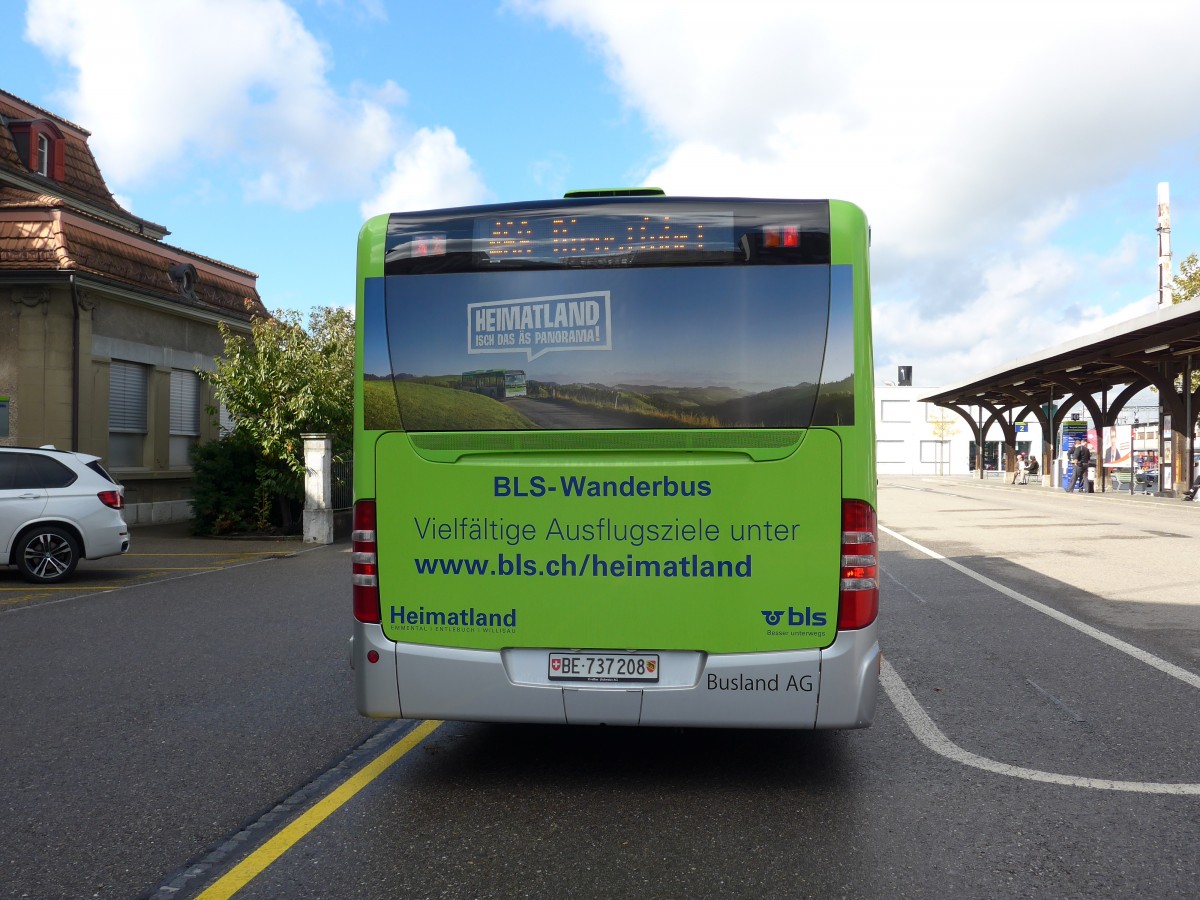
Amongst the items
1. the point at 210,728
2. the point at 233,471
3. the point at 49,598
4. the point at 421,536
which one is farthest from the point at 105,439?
the point at 421,536

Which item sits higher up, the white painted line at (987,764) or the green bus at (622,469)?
the green bus at (622,469)

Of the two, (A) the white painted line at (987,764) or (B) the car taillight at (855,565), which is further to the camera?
(A) the white painted line at (987,764)

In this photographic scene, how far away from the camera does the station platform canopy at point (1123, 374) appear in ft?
98.5

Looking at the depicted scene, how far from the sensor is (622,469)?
4.73m

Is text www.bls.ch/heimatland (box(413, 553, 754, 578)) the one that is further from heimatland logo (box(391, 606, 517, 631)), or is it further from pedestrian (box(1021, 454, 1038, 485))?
pedestrian (box(1021, 454, 1038, 485))

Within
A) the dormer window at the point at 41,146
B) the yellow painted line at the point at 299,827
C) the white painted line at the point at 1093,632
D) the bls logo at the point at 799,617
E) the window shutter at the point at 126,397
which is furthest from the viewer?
the dormer window at the point at 41,146

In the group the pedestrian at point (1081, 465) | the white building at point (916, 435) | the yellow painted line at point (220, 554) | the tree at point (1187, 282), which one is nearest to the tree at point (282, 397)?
the yellow painted line at point (220, 554)

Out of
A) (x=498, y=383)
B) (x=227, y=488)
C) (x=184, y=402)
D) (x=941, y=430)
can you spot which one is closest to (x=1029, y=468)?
(x=941, y=430)

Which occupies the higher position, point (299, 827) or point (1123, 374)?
point (1123, 374)

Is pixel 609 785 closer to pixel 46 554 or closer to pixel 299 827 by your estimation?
pixel 299 827

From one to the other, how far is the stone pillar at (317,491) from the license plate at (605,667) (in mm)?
15058

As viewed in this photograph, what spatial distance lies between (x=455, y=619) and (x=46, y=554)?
1040cm

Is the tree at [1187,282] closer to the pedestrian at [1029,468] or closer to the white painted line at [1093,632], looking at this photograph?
the pedestrian at [1029,468]

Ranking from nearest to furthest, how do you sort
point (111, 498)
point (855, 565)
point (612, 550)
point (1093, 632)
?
point (855, 565) → point (612, 550) → point (1093, 632) → point (111, 498)
